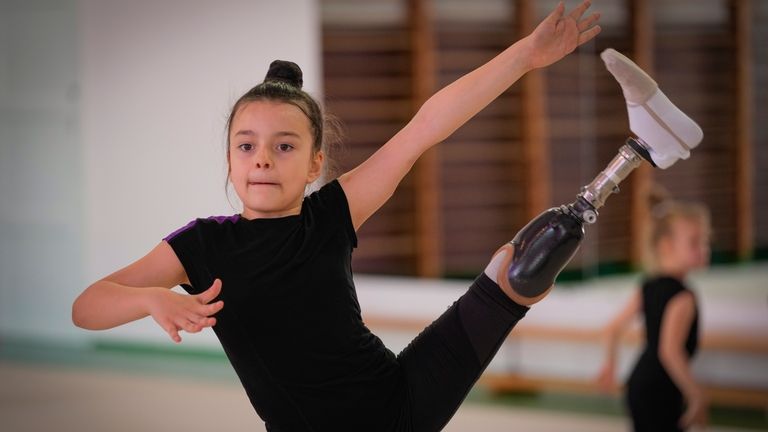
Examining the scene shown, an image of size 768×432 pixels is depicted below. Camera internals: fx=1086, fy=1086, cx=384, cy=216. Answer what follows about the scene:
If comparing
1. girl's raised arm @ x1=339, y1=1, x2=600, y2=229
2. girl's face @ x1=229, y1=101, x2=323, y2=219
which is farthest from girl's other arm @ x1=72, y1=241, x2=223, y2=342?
girl's raised arm @ x1=339, y1=1, x2=600, y2=229

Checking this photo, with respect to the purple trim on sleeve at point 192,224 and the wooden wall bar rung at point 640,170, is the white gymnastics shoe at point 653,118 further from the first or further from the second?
the wooden wall bar rung at point 640,170

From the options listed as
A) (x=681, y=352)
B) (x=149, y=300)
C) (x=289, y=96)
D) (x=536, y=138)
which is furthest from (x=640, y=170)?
(x=149, y=300)

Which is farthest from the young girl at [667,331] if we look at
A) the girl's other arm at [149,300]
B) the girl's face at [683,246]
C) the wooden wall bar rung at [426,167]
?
the wooden wall bar rung at [426,167]

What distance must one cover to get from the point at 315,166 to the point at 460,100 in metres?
0.22

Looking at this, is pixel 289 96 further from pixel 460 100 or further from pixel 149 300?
pixel 149 300

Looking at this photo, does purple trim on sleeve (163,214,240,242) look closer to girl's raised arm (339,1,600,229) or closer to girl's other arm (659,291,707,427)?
girl's raised arm (339,1,600,229)

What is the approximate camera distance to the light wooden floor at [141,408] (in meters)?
3.29

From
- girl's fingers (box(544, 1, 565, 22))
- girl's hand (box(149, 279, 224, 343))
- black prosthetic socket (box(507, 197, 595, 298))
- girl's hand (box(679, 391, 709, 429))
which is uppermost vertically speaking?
girl's fingers (box(544, 1, 565, 22))

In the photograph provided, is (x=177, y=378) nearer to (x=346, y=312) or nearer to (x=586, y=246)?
(x=586, y=246)

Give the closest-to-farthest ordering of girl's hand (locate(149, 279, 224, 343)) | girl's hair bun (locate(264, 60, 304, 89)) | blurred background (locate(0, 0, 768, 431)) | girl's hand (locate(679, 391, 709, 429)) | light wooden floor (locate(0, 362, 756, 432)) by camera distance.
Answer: girl's hand (locate(149, 279, 224, 343)) → girl's hair bun (locate(264, 60, 304, 89)) → girl's hand (locate(679, 391, 709, 429)) → light wooden floor (locate(0, 362, 756, 432)) → blurred background (locate(0, 0, 768, 431))

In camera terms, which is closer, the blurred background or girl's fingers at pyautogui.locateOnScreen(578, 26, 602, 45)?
girl's fingers at pyautogui.locateOnScreen(578, 26, 602, 45)

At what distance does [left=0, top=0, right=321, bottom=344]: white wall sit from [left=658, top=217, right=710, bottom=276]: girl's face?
4.25 ft

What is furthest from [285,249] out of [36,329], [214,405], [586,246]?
[36,329]

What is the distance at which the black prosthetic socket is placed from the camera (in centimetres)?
141
